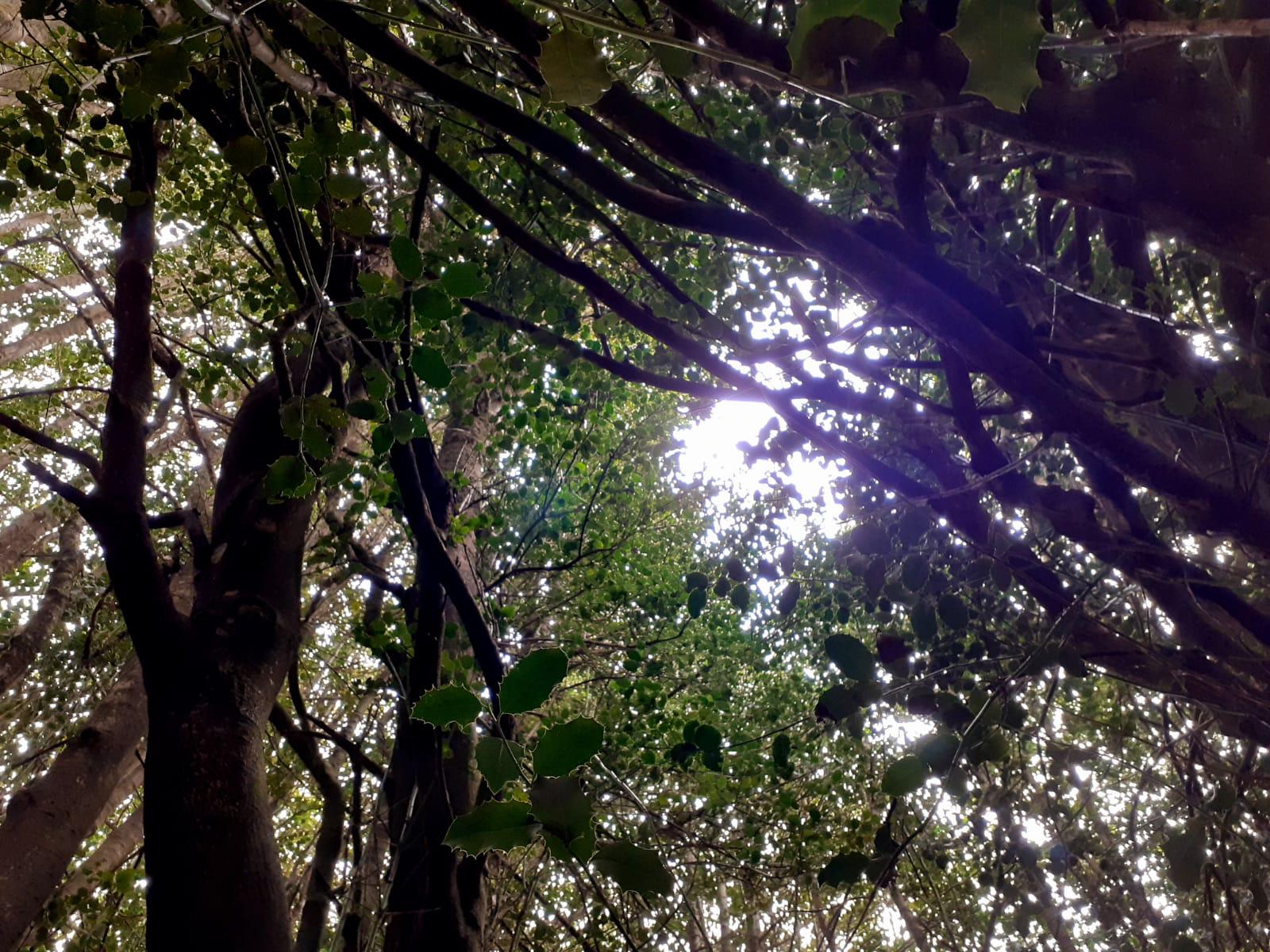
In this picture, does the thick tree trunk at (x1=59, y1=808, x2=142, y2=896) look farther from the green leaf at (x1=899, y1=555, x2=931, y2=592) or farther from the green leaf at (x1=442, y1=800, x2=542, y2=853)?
the green leaf at (x1=442, y1=800, x2=542, y2=853)

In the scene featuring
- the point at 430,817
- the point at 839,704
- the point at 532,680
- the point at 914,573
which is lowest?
the point at 532,680

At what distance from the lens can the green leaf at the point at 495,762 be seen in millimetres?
595

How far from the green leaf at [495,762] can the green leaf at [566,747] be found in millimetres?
60

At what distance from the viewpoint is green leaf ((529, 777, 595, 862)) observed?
1.84 ft

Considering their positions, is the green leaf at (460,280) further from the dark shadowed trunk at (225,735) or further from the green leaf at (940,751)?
the green leaf at (940,751)

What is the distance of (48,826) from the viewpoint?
2.88m

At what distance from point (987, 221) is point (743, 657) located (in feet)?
10.1

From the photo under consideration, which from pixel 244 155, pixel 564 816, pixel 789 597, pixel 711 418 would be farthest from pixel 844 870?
pixel 711 418

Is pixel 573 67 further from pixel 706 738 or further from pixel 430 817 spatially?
pixel 430 817

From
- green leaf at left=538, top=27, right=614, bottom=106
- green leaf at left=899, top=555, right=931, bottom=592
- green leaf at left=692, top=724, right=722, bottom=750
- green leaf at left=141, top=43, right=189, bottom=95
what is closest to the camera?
green leaf at left=538, top=27, right=614, bottom=106

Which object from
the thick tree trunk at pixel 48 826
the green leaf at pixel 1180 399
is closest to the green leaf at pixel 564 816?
the green leaf at pixel 1180 399

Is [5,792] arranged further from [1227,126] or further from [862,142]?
[1227,126]

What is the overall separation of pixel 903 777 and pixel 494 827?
1.86 ft

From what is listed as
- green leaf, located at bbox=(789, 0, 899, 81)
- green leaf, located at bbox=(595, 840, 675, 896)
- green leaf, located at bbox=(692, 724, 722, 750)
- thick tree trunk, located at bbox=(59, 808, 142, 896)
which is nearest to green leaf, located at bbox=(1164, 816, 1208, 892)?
green leaf, located at bbox=(692, 724, 722, 750)
